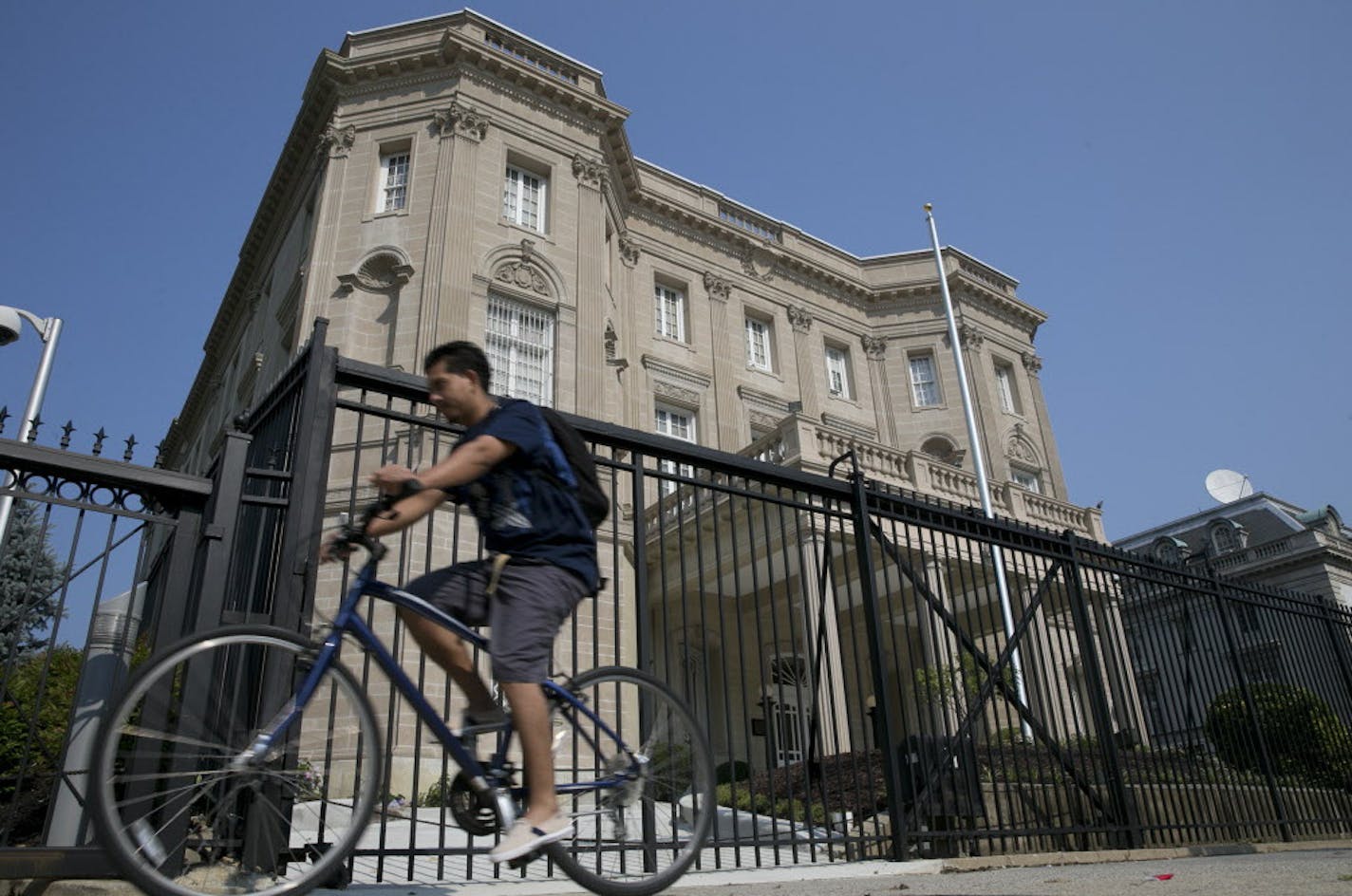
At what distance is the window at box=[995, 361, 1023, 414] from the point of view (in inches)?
1160

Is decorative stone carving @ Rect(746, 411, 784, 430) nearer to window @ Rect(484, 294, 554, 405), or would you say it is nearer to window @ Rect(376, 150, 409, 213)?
window @ Rect(484, 294, 554, 405)

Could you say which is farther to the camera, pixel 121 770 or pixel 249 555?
pixel 249 555

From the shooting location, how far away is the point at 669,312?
2562 centimetres

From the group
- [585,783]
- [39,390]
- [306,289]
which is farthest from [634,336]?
[585,783]

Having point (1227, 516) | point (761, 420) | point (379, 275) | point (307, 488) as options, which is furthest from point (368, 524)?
point (1227, 516)

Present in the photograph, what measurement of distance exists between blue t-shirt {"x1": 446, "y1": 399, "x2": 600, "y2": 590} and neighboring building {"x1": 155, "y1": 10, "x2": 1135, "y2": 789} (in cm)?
977

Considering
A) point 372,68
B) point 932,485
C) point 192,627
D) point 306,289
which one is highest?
point 372,68

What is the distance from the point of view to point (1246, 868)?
4684 mm

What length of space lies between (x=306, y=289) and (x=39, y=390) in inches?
328

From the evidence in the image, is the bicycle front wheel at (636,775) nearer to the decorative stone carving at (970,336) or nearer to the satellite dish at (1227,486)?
the decorative stone carving at (970,336)

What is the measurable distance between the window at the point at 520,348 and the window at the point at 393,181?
10.8ft

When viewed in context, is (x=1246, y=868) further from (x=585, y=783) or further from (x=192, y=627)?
(x=192, y=627)

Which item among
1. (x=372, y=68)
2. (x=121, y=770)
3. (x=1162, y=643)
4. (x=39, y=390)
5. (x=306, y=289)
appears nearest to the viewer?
(x=121, y=770)

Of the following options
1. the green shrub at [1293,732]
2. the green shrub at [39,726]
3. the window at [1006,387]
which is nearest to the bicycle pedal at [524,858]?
the green shrub at [39,726]
